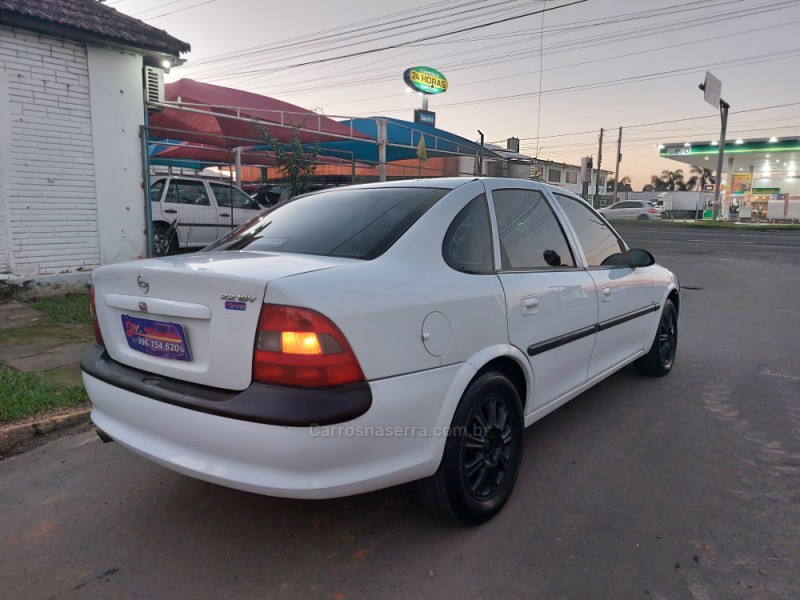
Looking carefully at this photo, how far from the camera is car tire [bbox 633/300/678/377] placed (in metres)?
4.85

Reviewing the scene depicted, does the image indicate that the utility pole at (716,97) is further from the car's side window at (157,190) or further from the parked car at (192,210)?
the car's side window at (157,190)

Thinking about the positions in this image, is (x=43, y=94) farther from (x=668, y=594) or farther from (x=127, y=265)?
(x=668, y=594)

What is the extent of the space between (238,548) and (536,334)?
1792 mm

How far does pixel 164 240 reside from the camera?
31.5 ft

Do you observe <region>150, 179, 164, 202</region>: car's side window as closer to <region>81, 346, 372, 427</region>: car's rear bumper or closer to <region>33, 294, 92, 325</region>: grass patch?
<region>33, 294, 92, 325</region>: grass patch

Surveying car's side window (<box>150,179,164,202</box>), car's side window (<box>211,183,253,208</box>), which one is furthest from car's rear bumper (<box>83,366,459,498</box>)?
car's side window (<box>211,183,253,208</box>)

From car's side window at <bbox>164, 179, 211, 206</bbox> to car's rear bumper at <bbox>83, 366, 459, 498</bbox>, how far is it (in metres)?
9.34

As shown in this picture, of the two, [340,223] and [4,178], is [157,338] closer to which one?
[340,223]

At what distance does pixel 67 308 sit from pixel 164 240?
281cm

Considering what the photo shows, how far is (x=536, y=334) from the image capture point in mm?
3006

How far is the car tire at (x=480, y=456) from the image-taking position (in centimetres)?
250

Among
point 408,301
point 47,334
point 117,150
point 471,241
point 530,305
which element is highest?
point 117,150

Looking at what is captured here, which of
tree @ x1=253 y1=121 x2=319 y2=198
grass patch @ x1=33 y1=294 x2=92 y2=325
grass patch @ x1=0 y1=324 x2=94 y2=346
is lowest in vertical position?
grass patch @ x1=0 y1=324 x2=94 y2=346

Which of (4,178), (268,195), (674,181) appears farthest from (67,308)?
(674,181)
